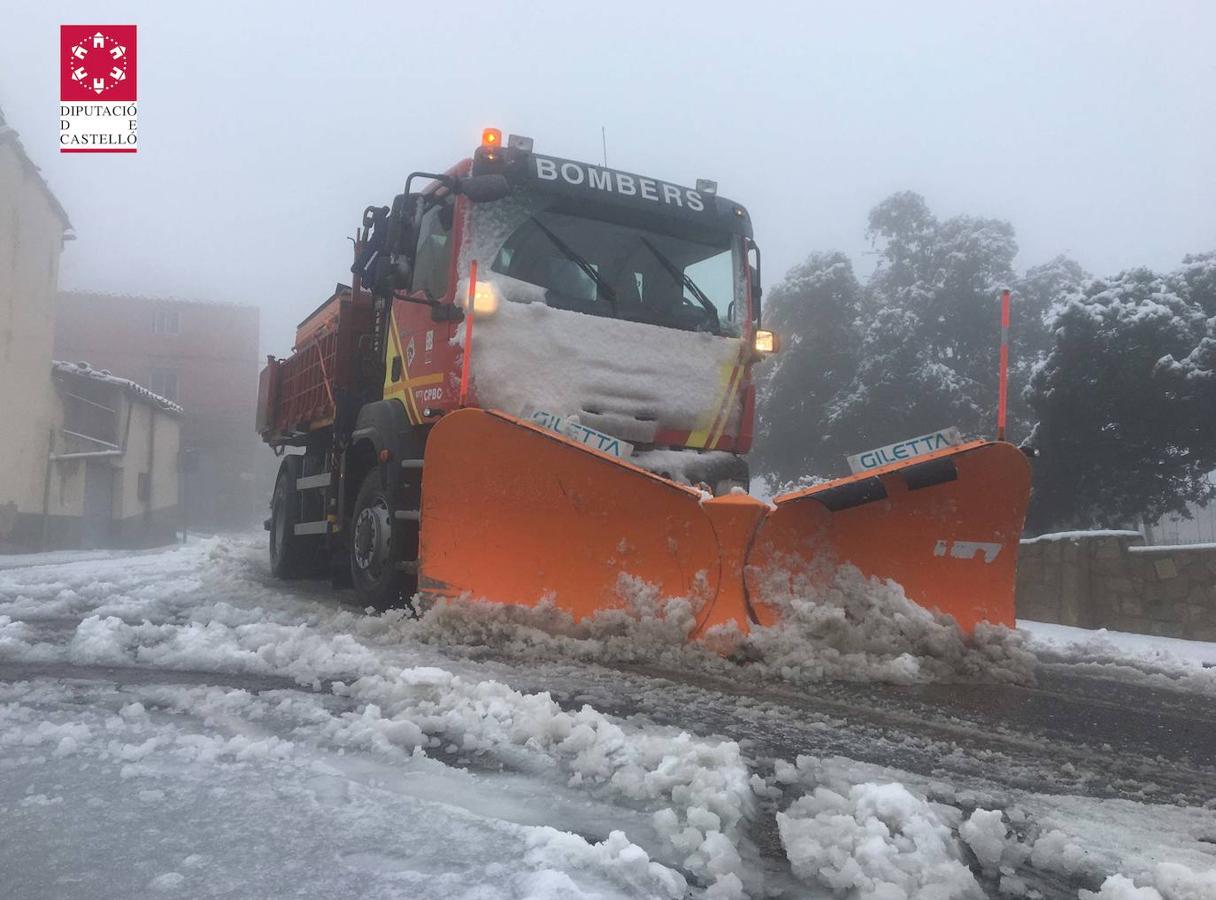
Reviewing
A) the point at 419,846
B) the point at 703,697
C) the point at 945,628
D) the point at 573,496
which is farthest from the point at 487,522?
the point at 419,846

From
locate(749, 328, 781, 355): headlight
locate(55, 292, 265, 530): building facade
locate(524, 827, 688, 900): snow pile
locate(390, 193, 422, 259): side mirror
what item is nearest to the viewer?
locate(524, 827, 688, 900): snow pile

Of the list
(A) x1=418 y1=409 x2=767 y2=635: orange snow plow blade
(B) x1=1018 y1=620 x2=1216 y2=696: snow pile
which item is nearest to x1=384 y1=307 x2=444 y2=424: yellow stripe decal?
(A) x1=418 y1=409 x2=767 y2=635: orange snow plow blade

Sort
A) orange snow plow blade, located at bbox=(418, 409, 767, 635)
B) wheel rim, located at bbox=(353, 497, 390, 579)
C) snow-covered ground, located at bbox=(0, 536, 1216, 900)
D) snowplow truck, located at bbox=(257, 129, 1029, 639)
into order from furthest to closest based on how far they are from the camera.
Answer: wheel rim, located at bbox=(353, 497, 390, 579), snowplow truck, located at bbox=(257, 129, 1029, 639), orange snow plow blade, located at bbox=(418, 409, 767, 635), snow-covered ground, located at bbox=(0, 536, 1216, 900)

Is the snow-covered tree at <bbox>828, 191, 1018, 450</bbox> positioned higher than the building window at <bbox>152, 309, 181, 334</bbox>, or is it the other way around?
the building window at <bbox>152, 309, 181, 334</bbox>

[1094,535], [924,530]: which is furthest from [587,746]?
[1094,535]

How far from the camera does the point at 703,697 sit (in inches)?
136

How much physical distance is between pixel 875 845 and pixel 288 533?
739cm

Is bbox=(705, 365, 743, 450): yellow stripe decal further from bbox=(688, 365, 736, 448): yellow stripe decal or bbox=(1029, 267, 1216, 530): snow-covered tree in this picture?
bbox=(1029, 267, 1216, 530): snow-covered tree

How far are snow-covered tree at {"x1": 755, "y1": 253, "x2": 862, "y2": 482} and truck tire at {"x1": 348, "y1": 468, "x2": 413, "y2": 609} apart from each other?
755 inches

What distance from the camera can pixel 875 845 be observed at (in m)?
1.91

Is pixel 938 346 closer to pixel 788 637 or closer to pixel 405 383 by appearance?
pixel 405 383

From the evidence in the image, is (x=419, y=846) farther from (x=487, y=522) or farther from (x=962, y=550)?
(x=962, y=550)

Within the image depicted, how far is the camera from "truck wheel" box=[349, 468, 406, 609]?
17.7 feet

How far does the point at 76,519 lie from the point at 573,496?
2279 centimetres
